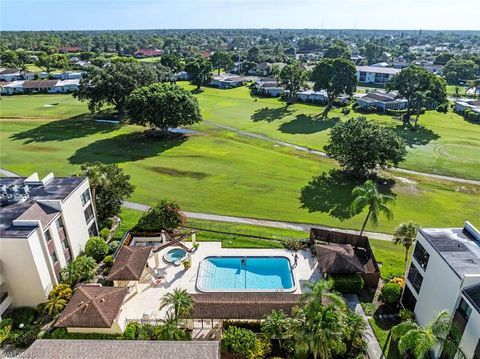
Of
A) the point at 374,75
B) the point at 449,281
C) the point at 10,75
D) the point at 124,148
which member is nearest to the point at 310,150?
the point at 124,148

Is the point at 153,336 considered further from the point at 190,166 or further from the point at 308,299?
the point at 190,166

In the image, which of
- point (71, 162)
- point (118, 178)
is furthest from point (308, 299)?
point (71, 162)

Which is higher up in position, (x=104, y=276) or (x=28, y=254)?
(x=28, y=254)

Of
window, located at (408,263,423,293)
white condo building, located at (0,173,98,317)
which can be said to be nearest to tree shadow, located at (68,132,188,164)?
white condo building, located at (0,173,98,317)

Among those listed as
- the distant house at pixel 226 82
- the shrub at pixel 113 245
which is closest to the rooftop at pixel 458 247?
the shrub at pixel 113 245

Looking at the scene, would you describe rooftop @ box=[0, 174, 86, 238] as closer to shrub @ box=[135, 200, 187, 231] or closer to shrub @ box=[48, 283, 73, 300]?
shrub @ box=[48, 283, 73, 300]

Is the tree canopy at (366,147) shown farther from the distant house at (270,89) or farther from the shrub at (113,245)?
the distant house at (270,89)
